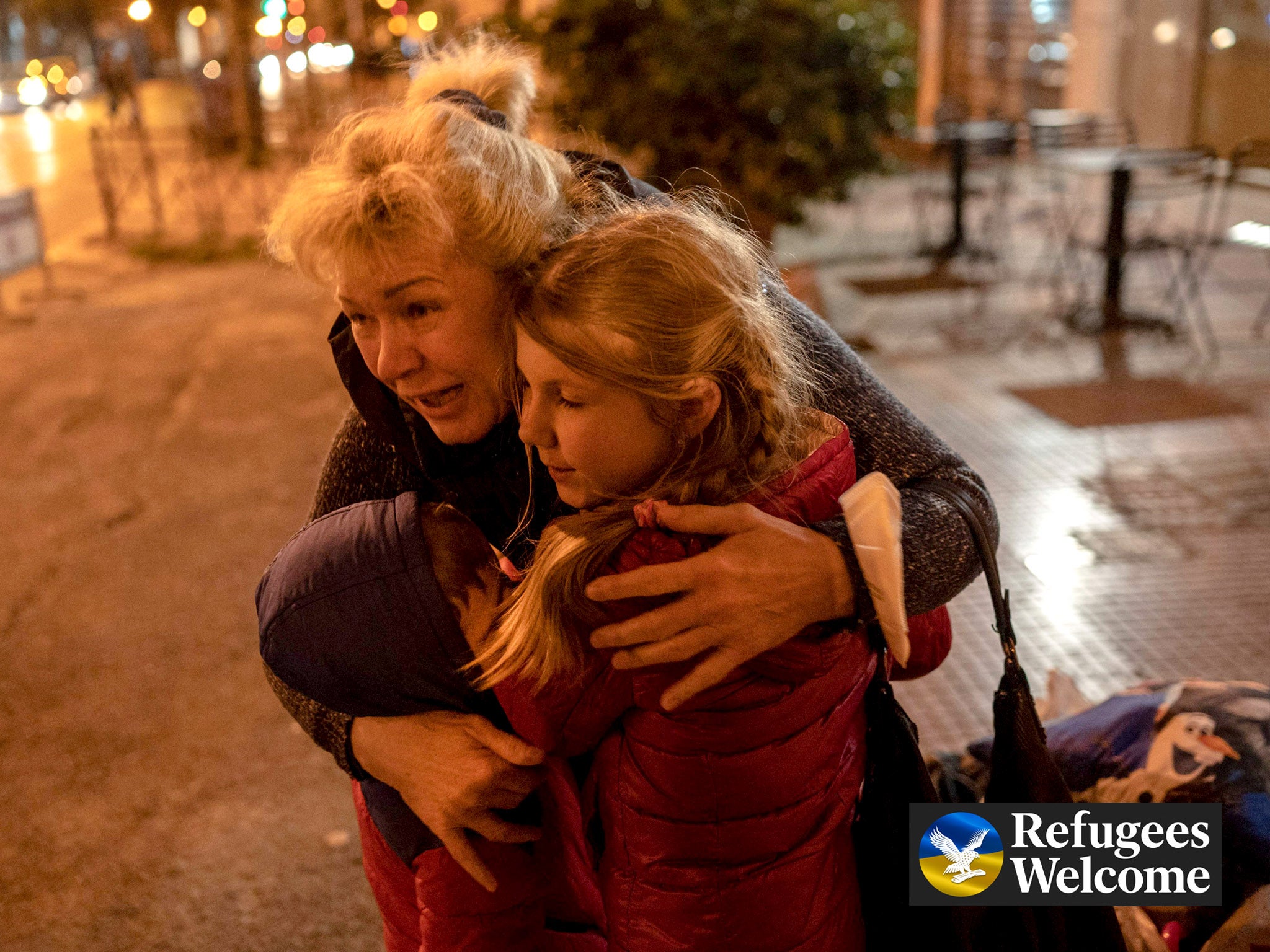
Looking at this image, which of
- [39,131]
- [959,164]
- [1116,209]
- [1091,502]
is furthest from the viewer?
[39,131]

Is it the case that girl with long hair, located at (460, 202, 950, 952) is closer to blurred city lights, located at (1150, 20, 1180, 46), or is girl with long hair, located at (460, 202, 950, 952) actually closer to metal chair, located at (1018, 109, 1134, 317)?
metal chair, located at (1018, 109, 1134, 317)

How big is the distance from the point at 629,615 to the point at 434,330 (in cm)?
58

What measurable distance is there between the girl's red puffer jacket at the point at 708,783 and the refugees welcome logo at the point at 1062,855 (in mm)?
250

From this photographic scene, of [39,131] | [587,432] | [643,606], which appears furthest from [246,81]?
[643,606]

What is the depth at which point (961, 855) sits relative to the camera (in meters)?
1.80

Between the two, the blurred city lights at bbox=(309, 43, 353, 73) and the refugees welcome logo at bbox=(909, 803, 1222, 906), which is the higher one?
the blurred city lights at bbox=(309, 43, 353, 73)

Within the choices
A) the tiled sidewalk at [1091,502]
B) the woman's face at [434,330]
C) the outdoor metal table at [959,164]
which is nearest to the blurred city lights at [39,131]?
the outdoor metal table at [959,164]

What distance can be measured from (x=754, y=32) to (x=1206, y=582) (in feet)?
12.8

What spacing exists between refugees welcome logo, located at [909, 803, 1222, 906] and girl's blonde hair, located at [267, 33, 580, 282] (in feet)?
3.31

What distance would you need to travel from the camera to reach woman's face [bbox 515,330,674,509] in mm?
1496

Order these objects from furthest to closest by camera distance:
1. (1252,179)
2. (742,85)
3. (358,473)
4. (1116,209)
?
(1116,209), (742,85), (1252,179), (358,473)

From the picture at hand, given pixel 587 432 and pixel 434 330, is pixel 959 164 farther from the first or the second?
pixel 587 432

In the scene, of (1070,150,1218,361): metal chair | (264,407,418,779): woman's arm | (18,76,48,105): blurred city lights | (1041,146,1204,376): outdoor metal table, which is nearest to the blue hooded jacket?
(264,407,418,779): woman's arm

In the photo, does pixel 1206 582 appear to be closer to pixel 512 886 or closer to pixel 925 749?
pixel 925 749
